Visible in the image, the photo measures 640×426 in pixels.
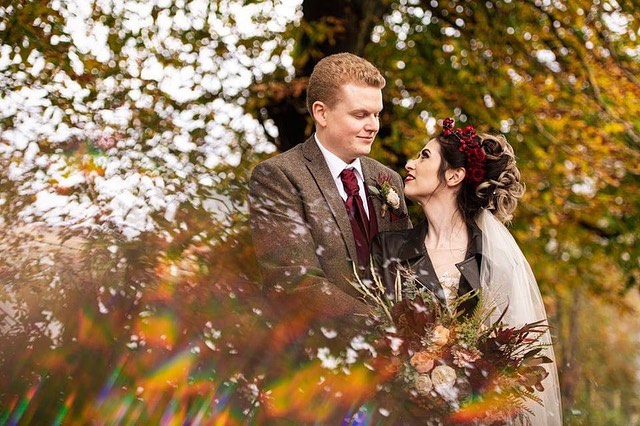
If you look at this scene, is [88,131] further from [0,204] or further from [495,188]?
[495,188]

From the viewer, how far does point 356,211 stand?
446 cm

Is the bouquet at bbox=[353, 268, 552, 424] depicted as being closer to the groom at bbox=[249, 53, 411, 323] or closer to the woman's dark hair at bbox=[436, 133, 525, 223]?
the groom at bbox=[249, 53, 411, 323]

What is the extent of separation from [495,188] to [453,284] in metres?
0.63

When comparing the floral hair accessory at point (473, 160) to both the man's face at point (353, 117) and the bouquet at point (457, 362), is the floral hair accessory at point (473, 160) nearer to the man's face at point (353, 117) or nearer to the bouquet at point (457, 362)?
the man's face at point (353, 117)

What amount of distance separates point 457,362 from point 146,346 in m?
1.26

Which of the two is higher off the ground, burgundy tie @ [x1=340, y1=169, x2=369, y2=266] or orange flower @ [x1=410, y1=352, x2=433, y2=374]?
burgundy tie @ [x1=340, y1=169, x2=369, y2=266]

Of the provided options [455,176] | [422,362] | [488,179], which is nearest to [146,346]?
[422,362]

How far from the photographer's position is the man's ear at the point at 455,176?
4449 millimetres

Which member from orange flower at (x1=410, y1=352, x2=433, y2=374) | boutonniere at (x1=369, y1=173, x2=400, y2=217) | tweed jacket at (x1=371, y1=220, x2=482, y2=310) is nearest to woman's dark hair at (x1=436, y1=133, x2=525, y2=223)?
tweed jacket at (x1=371, y1=220, x2=482, y2=310)

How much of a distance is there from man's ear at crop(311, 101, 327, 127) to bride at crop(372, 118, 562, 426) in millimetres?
498

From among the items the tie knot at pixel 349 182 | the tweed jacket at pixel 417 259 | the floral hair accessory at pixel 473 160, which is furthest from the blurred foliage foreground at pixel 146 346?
the floral hair accessory at pixel 473 160

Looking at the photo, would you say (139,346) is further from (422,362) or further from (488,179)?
(488,179)

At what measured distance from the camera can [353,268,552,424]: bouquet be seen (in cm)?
363

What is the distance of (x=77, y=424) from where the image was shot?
331 centimetres
